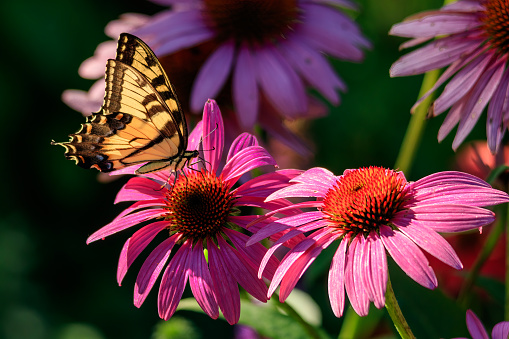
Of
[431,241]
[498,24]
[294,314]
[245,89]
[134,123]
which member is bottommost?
[294,314]

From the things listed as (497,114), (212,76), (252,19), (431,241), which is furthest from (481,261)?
(252,19)

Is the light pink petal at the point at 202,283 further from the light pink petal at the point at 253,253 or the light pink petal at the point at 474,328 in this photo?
the light pink petal at the point at 474,328

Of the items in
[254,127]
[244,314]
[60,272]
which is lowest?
[60,272]

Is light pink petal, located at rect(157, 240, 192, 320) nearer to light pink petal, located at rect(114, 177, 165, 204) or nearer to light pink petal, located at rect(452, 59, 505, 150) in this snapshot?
light pink petal, located at rect(114, 177, 165, 204)

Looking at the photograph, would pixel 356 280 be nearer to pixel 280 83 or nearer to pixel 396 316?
pixel 396 316

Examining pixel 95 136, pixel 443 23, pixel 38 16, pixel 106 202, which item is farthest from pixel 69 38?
pixel 443 23

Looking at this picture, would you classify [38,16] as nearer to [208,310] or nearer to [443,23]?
[443,23]

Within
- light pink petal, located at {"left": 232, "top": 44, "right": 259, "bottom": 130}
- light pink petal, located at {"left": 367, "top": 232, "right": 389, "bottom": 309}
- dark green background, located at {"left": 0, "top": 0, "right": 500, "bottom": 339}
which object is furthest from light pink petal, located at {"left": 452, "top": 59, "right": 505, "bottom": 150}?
dark green background, located at {"left": 0, "top": 0, "right": 500, "bottom": 339}
